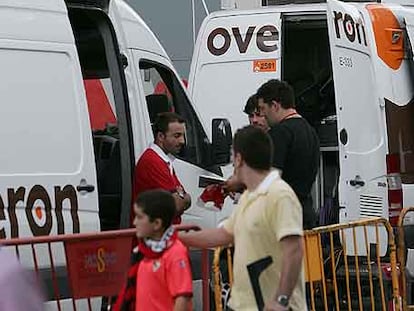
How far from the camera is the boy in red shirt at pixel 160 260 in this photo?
5.81 meters

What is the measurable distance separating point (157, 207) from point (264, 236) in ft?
1.80

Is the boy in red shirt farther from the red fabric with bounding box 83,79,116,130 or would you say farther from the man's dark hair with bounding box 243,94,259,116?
the red fabric with bounding box 83,79,116,130

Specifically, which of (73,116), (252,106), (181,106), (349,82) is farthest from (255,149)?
(349,82)

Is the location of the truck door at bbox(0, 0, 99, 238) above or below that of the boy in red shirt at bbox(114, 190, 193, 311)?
above

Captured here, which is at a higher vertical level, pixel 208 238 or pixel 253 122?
pixel 253 122

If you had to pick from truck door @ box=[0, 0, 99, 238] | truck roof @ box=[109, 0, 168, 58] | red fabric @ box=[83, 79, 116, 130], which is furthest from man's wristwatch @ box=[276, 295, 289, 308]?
red fabric @ box=[83, 79, 116, 130]

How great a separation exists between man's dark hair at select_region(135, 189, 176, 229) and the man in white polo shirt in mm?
337

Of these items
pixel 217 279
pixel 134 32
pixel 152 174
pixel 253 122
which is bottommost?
pixel 217 279

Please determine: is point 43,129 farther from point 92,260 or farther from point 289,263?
point 289,263

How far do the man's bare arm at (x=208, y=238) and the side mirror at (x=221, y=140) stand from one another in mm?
3048

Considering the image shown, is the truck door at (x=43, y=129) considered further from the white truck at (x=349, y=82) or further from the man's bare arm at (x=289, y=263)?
the white truck at (x=349, y=82)

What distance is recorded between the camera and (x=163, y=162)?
27.9ft

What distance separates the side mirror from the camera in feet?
30.8

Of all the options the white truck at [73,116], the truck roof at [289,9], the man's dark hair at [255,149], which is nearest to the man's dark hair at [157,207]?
the man's dark hair at [255,149]
